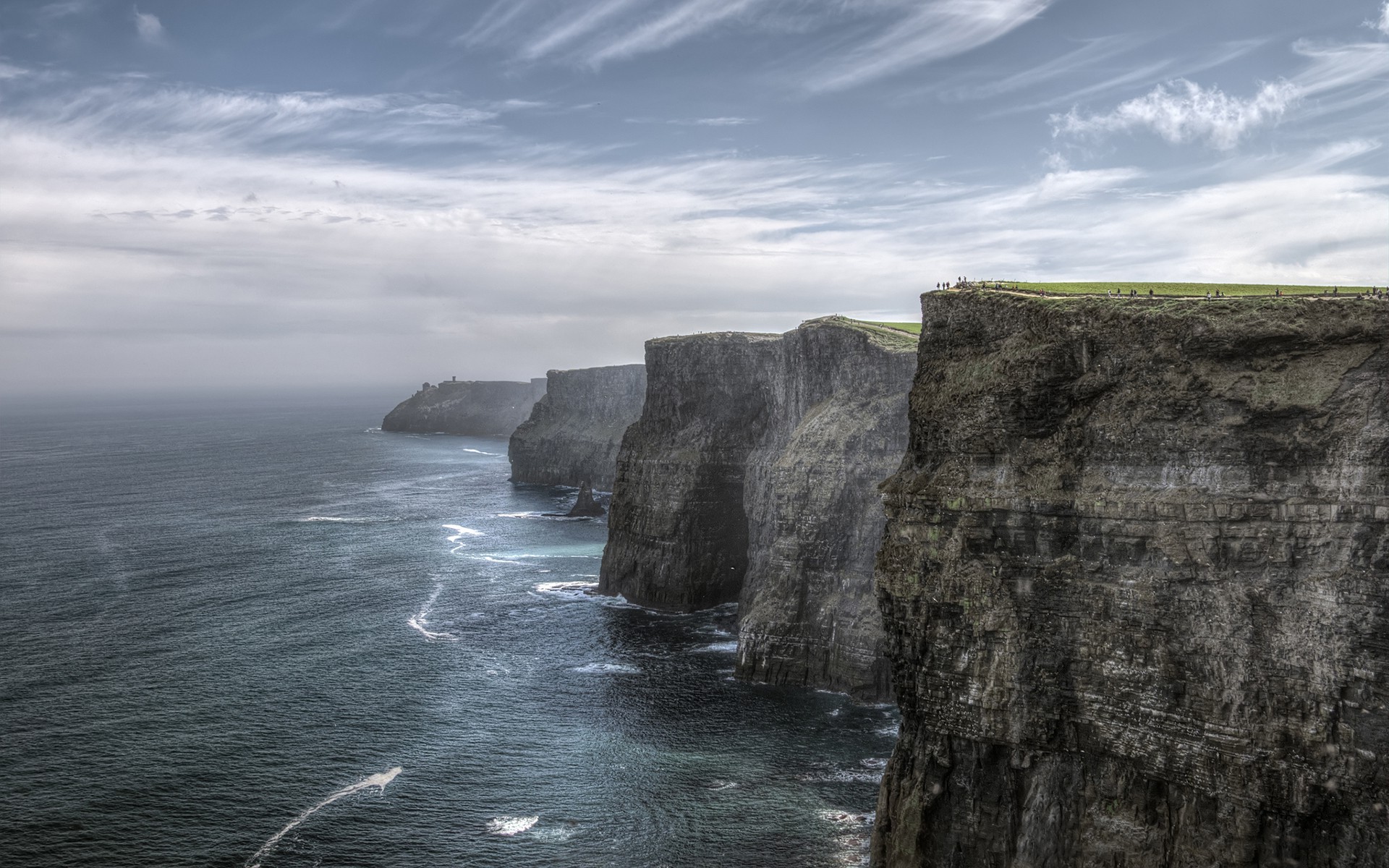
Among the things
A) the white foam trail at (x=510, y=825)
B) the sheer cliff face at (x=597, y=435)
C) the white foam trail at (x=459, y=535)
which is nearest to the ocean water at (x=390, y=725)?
the white foam trail at (x=510, y=825)

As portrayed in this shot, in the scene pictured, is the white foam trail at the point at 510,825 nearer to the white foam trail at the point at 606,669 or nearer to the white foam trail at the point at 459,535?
the white foam trail at the point at 606,669

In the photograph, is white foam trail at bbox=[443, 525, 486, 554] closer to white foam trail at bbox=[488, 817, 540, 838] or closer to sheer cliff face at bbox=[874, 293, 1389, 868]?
white foam trail at bbox=[488, 817, 540, 838]

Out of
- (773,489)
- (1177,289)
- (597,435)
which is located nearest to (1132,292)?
(1177,289)

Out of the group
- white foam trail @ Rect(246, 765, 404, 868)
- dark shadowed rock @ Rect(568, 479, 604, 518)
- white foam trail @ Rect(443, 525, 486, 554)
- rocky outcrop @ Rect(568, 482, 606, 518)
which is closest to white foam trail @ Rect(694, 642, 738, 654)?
white foam trail @ Rect(246, 765, 404, 868)

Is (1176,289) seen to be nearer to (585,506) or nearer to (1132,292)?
(1132,292)

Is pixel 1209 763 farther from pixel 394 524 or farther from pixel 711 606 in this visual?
pixel 394 524

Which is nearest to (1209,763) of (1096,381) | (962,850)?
(962,850)
